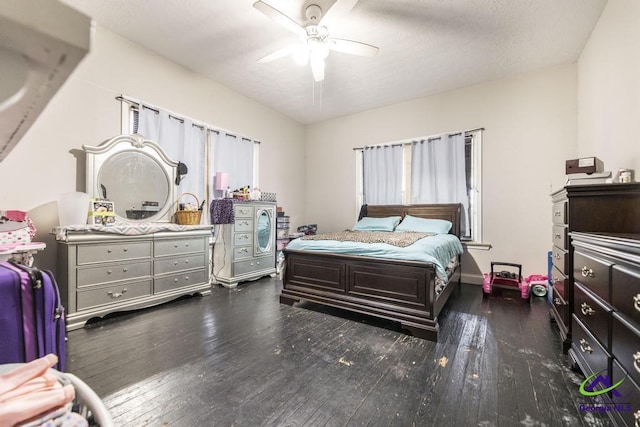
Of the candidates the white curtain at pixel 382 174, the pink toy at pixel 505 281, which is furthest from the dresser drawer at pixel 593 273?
the white curtain at pixel 382 174

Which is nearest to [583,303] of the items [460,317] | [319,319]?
[460,317]

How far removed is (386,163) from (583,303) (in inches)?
131

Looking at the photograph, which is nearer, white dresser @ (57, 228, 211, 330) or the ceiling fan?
the ceiling fan

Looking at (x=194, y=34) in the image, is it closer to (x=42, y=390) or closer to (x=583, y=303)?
(x=42, y=390)

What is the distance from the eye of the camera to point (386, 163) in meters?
4.60

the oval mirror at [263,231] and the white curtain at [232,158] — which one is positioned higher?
the white curtain at [232,158]

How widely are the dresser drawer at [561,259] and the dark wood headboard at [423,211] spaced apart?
5.27 feet

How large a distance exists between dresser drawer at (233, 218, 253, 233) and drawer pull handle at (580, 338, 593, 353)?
333 cm

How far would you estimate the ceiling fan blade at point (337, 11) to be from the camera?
205cm

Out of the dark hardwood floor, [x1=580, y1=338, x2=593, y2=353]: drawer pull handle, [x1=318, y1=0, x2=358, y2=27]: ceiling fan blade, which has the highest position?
[x1=318, y1=0, x2=358, y2=27]: ceiling fan blade

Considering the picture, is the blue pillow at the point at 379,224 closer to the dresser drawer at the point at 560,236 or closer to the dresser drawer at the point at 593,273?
the dresser drawer at the point at 560,236

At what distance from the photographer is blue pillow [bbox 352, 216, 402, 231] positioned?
4.07m

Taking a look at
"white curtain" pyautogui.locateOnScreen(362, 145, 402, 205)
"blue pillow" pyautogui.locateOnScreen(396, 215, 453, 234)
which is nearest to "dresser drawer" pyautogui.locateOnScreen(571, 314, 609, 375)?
"blue pillow" pyautogui.locateOnScreen(396, 215, 453, 234)

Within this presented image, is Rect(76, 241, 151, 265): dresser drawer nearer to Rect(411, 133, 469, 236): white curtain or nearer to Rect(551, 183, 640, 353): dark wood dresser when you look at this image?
Rect(551, 183, 640, 353): dark wood dresser
